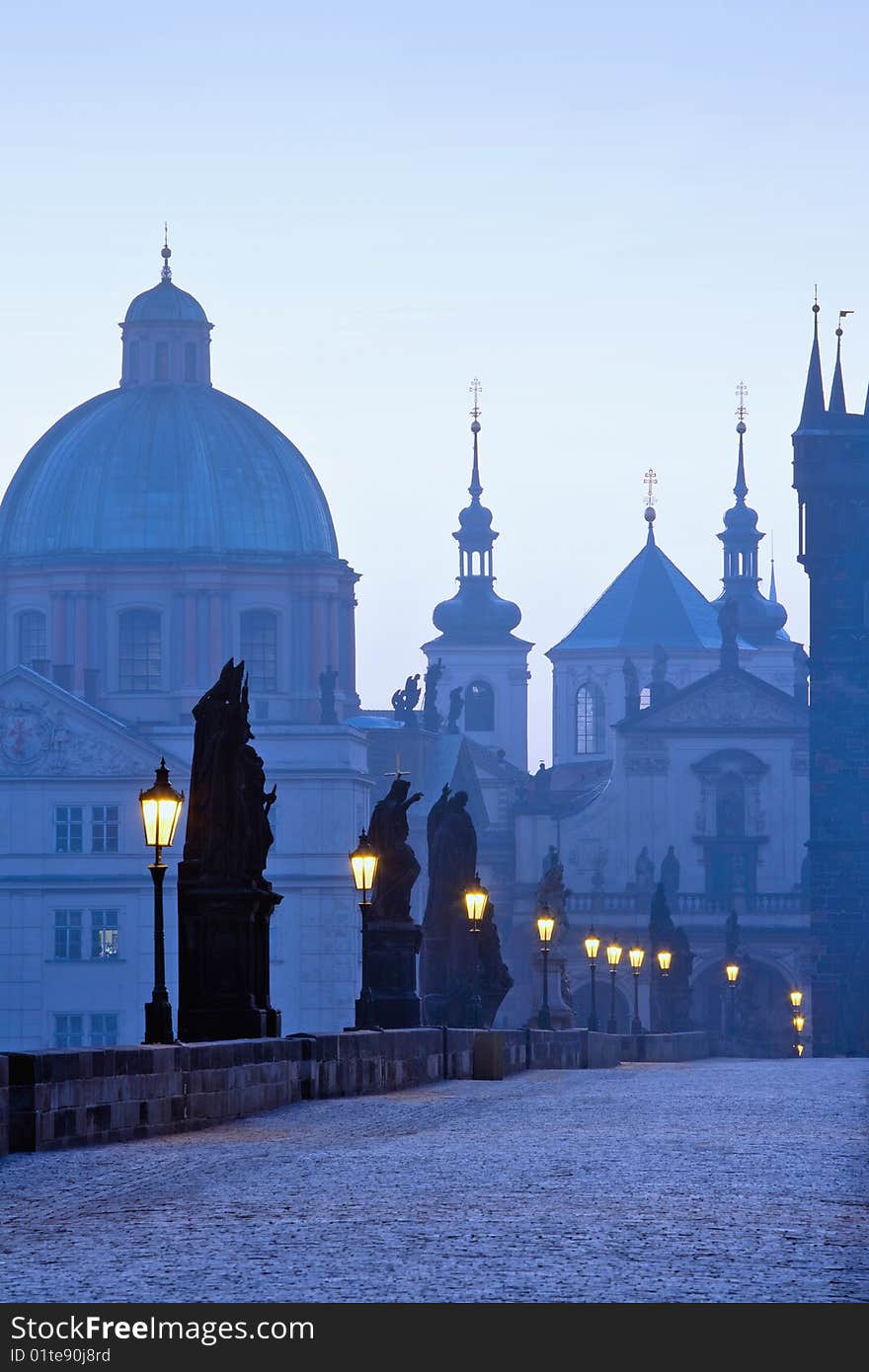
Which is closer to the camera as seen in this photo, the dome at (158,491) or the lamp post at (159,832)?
the lamp post at (159,832)

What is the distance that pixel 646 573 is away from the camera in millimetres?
172125

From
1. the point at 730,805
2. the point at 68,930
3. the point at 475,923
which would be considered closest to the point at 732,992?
the point at 68,930

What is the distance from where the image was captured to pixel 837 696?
114 metres

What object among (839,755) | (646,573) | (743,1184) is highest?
(646,573)

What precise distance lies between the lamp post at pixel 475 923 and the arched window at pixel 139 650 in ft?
A: 242

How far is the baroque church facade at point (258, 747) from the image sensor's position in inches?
4449

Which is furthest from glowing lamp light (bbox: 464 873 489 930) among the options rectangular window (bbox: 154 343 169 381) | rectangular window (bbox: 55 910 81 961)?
rectangular window (bbox: 154 343 169 381)

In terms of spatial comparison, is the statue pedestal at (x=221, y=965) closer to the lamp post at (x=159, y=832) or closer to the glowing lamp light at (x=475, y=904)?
the lamp post at (x=159, y=832)

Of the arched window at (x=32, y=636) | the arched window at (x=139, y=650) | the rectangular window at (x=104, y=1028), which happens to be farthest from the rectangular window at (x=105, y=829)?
the arched window at (x=32, y=636)

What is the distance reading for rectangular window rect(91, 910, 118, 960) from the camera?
11300 centimetres

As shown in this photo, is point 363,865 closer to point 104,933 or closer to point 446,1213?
point 446,1213

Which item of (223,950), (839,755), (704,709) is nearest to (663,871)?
(704,709)
